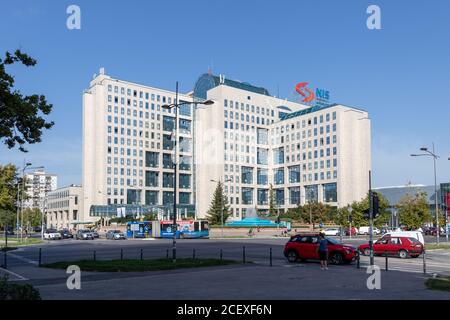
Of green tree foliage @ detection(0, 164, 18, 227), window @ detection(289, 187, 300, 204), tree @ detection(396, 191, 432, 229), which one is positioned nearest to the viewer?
tree @ detection(396, 191, 432, 229)

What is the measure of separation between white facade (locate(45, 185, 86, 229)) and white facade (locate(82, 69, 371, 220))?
547 inches

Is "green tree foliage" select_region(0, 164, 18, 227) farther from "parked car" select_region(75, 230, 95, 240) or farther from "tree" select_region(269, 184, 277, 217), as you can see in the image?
"tree" select_region(269, 184, 277, 217)

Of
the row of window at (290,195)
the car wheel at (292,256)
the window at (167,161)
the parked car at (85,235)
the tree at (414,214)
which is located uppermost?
the window at (167,161)

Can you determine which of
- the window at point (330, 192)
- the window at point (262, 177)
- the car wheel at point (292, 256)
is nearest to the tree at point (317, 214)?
the window at point (330, 192)

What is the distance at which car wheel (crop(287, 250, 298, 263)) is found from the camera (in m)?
28.1

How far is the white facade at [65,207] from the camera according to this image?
14012 cm

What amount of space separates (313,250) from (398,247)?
9878mm

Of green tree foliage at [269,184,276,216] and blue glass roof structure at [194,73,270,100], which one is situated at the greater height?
Answer: blue glass roof structure at [194,73,270,100]

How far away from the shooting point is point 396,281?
18.4 m

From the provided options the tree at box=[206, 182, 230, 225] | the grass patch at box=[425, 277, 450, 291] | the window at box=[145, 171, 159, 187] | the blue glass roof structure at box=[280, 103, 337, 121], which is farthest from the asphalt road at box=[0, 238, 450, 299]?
the window at box=[145, 171, 159, 187]

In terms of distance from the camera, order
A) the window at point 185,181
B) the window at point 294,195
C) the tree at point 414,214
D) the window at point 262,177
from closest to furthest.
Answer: the tree at point 414,214 → the window at point 294,195 → the window at point 185,181 → the window at point 262,177

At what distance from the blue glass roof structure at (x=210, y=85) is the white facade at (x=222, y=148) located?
0.32m

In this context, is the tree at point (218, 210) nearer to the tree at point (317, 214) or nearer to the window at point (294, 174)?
the tree at point (317, 214)
